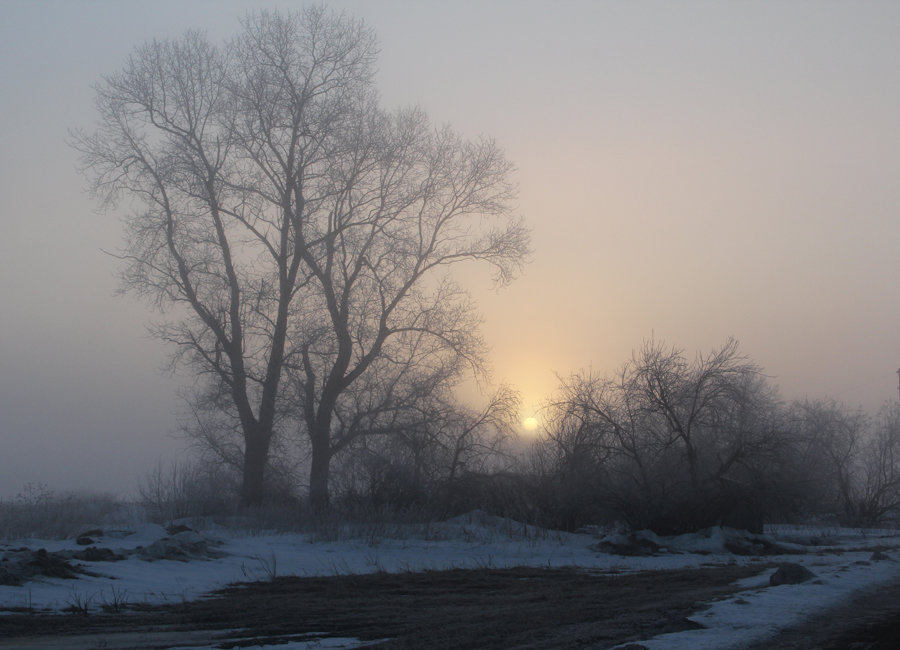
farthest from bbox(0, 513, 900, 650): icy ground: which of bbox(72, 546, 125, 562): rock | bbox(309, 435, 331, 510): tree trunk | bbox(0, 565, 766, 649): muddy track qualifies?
bbox(309, 435, 331, 510): tree trunk

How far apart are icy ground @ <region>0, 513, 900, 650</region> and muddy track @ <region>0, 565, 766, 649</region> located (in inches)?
20.4

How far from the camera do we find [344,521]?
2011cm

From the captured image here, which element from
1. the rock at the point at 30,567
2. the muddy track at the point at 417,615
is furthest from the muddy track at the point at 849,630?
the rock at the point at 30,567

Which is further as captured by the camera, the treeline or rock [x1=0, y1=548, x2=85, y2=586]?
the treeline

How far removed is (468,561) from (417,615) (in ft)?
24.1

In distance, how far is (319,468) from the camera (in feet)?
91.2

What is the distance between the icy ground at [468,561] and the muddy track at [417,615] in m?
0.52

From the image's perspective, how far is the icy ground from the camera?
27.5 ft

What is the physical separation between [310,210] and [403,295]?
453cm

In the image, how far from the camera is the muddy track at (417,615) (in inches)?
283

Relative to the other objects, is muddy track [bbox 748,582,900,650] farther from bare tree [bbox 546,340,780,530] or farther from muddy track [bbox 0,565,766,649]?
bare tree [bbox 546,340,780,530]

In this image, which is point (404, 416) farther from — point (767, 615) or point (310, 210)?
point (767, 615)

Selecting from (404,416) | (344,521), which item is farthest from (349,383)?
(344,521)

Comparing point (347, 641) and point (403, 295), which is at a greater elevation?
point (403, 295)
